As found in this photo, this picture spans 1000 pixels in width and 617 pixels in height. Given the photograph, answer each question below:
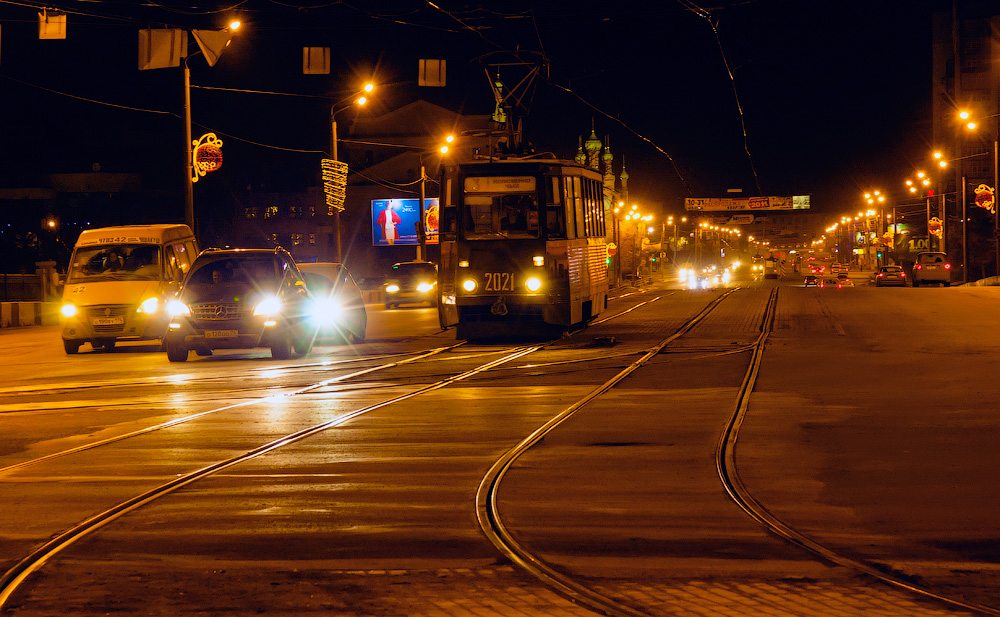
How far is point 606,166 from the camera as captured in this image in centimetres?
12219

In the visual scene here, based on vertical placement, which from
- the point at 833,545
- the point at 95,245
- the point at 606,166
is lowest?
the point at 833,545

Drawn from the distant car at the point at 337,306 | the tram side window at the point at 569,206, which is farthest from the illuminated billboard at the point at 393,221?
the tram side window at the point at 569,206

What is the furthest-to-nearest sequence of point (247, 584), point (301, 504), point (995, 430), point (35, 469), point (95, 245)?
point (95, 245) → point (995, 430) → point (35, 469) → point (301, 504) → point (247, 584)

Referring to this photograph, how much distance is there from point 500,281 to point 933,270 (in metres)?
48.4

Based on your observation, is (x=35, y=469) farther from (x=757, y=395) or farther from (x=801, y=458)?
(x=757, y=395)

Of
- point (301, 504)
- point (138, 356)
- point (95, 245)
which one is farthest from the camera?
point (95, 245)

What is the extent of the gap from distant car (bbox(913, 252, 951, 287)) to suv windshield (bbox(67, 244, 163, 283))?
50793 mm

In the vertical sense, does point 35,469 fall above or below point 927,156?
below

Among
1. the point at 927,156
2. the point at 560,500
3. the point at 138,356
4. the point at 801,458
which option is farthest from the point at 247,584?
the point at 927,156

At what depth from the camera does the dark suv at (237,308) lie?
775 inches

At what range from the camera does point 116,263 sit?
78.6 ft

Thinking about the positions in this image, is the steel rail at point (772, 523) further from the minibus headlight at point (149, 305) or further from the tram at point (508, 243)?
the minibus headlight at point (149, 305)

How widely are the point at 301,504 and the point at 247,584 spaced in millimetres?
1990

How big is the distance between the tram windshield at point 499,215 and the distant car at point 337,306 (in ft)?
11.3
